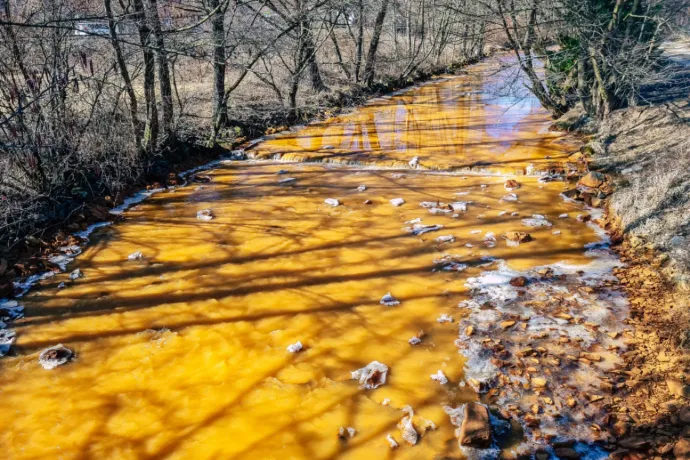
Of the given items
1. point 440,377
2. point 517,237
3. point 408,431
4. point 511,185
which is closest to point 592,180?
point 511,185

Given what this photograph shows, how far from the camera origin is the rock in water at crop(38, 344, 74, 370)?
404cm

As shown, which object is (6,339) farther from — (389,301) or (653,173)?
(653,173)

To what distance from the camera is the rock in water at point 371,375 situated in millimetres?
3756

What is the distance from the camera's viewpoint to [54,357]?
408 centimetres

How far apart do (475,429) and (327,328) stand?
5.34 feet

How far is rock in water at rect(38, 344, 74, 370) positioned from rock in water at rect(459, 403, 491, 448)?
3.12 meters

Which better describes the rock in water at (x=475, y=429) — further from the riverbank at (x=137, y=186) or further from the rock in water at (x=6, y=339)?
the riverbank at (x=137, y=186)

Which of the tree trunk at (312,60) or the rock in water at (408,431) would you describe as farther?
the tree trunk at (312,60)

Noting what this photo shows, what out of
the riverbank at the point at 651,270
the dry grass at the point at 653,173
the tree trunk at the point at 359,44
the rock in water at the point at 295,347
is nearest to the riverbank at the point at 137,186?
the tree trunk at the point at 359,44

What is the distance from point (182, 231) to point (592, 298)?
4.61 metres

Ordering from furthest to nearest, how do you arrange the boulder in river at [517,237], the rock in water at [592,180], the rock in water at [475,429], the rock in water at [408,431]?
the rock in water at [592,180], the boulder in river at [517,237], the rock in water at [408,431], the rock in water at [475,429]

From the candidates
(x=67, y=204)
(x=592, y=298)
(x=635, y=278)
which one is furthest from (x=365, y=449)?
(x=67, y=204)

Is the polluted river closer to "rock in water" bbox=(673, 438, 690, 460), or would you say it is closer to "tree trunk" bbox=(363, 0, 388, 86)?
"rock in water" bbox=(673, 438, 690, 460)

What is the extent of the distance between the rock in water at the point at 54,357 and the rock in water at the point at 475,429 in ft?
10.2
